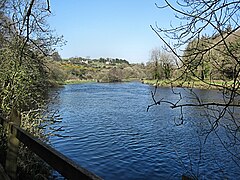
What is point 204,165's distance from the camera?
28.5ft

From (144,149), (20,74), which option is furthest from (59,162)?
(144,149)

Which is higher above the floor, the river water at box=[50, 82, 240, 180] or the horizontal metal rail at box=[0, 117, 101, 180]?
the horizontal metal rail at box=[0, 117, 101, 180]

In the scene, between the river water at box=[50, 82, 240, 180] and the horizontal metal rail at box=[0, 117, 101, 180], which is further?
the river water at box=[50, 82, 240, 180]

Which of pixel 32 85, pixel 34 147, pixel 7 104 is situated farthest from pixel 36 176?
pixel 34 147

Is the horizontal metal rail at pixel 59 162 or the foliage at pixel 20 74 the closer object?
the horizontal metal rail at pixel 59 162

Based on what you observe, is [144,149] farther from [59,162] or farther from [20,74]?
[59,162]

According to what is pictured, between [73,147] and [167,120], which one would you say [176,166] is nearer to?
[73,147]

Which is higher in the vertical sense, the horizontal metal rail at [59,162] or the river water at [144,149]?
the horizontal metal rail at [59,162]

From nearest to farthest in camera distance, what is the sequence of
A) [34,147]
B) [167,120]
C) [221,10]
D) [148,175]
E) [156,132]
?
[34,147], [221,10], [148,175], [156,132], [167,120]

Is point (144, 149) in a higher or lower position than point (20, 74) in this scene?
lower

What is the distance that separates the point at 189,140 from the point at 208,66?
8470 mm

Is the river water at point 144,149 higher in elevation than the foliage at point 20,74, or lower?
lower

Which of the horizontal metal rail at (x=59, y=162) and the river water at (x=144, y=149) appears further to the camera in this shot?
the river water at (x=144, y=149)

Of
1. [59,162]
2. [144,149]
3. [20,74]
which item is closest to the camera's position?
[59,162]
